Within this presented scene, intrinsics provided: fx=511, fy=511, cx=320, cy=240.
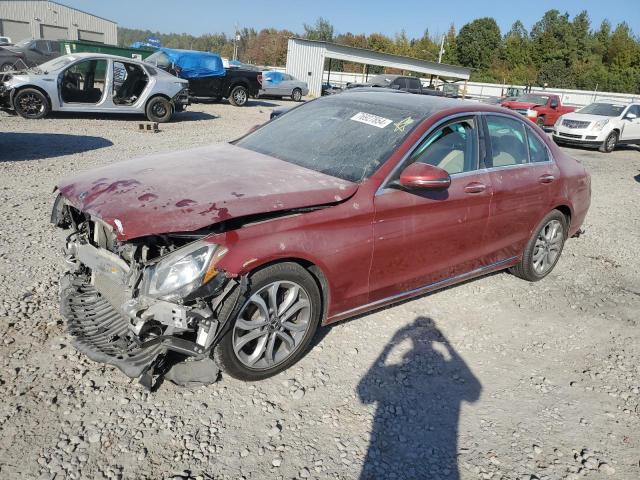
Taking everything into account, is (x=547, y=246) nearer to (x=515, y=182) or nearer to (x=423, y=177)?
(x=515, y=182)

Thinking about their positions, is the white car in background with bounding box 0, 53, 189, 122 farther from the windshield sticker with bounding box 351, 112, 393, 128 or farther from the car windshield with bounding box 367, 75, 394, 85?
the car windshield with bounding box 367, 75, 394, 85

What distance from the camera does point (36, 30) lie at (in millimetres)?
46156

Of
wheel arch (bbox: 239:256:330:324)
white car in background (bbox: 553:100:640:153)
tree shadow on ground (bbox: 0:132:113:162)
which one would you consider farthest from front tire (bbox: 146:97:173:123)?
white car in background (bbox: 553:100:640:153)

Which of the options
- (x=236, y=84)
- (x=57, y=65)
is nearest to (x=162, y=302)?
(x=57, y=65)

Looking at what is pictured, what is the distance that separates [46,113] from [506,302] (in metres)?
11.5

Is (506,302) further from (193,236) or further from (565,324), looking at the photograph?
(193,236)

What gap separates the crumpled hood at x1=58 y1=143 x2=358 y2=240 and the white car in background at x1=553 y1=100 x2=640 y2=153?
1537 centimetres

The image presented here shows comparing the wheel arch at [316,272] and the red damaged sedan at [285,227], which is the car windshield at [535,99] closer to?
the red damaged sedan at [285,227]

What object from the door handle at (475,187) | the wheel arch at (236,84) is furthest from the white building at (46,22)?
the door handle at (475,187)

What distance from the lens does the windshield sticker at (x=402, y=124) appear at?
379 cm

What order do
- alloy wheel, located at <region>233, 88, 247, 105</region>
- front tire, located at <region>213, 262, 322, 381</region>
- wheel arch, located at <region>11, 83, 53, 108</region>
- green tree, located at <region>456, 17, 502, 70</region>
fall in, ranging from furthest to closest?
green tree, located at <region>456, 17, 502, 70</region> → alloy wheel, located at <region>233, 88, 247, 105</region> → wheel arch, located at <region>11, 83, 53, 108</region> → front tire, located at <region>213, 262, 322, 381</region>

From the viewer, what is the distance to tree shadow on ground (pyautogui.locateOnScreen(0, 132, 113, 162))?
872 centimetres

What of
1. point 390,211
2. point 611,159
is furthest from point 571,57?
point 390,211

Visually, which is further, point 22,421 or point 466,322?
point 466,322
